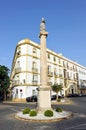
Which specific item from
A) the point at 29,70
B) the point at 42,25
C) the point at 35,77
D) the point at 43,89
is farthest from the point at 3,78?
the point at 43,89

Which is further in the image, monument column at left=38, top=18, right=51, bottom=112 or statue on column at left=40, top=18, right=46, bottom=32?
statue on column at left=40, top=18, right=46, bottom=32

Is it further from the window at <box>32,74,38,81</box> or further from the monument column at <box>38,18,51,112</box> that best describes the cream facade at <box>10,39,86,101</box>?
the monument column at <box>38,18,51,112</box>

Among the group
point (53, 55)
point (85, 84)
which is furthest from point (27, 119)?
point (85, 84)

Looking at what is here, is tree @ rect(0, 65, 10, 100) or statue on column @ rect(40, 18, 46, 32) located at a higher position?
statue on column @ rect(40, 18, 46, 32)

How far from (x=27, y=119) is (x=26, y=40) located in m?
33.7

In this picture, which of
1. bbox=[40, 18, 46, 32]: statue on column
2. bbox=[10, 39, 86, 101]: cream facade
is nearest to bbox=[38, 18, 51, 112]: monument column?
bbox=[40, 18, 46, 32]: statue on column

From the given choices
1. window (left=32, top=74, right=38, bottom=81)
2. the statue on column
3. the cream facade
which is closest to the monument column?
the statue on column

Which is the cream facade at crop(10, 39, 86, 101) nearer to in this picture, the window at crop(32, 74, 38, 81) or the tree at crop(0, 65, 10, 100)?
the window at crop(32, 74, 38, 81)

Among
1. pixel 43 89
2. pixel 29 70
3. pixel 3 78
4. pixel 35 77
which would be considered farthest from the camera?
pixel 35 77

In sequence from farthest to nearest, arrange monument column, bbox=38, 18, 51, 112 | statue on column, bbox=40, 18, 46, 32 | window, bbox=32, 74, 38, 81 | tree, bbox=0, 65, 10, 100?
1. window, bbox=32, 74, 38, 81
2. tree, bbox=0, 65, 10, 100
3. statue on column, bbox=40, 18, 46, 32
4. monument column, bbox=38, 18, 51, 112

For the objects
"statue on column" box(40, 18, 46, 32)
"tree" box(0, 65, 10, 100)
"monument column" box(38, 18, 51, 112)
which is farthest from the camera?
"tree" box(0, 65, 10, 100)

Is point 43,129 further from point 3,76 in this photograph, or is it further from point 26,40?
point 26,40

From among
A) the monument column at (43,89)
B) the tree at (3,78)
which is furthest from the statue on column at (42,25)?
the tree at (3,78)

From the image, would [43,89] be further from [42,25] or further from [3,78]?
[3,78]
